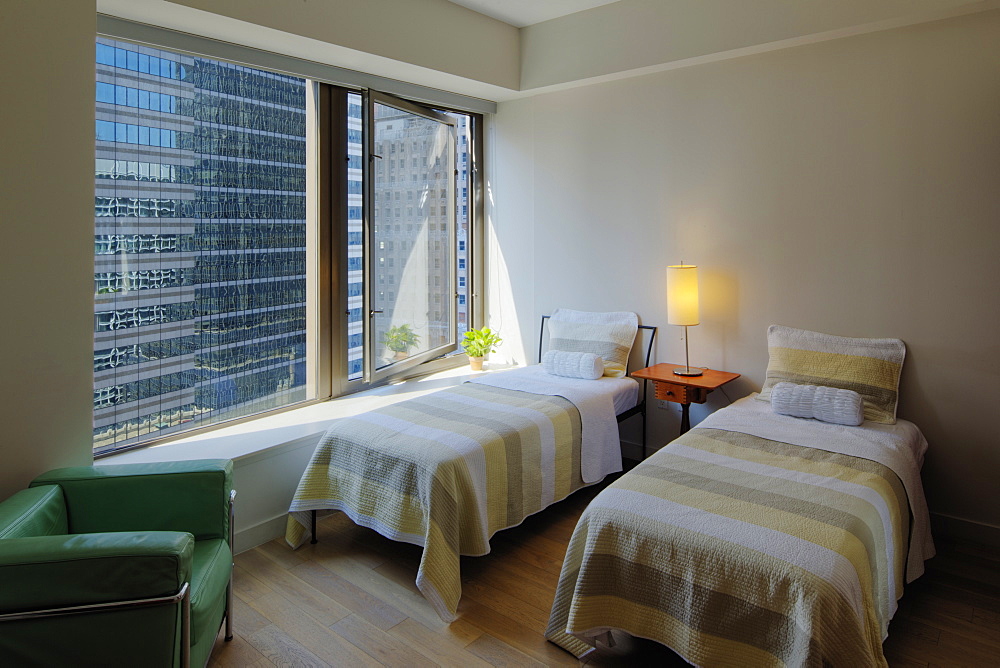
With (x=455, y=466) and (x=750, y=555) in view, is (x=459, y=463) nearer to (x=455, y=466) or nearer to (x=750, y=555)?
(x=455, y=466)

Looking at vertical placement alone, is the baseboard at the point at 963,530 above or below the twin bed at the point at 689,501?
below

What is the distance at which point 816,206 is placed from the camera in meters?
3.34

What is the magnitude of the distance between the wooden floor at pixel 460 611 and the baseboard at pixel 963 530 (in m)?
0.09

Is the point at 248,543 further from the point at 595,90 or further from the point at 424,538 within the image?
the point at 595,90

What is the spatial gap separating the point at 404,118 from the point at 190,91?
4.49ft

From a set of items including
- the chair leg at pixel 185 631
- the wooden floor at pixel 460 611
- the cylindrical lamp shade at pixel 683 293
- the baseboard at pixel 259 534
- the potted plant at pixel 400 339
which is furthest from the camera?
the potted plant at pixel 400 339

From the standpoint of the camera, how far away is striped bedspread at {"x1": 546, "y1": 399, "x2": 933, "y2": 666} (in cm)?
176

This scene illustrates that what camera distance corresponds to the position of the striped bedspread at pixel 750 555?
5.77ft

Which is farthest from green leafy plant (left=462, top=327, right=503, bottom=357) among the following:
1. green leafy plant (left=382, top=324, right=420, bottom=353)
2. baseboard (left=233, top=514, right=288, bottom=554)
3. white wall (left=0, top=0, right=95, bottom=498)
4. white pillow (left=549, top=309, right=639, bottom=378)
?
white wall (left=0, top=0, right=95, bottom=498)

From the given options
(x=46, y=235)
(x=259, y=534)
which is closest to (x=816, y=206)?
(x=259, y=534)

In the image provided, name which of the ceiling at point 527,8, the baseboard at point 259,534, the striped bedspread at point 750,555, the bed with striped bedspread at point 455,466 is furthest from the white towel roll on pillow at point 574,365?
the ceiling at point 527,8

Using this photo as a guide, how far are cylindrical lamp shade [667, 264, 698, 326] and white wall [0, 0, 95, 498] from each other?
2.78 meters

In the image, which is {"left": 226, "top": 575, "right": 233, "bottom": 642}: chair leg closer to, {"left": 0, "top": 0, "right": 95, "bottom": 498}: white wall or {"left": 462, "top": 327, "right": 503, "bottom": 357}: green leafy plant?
{"left": 0, "top": 0, "right": 95, "bottom": 498}: white wall

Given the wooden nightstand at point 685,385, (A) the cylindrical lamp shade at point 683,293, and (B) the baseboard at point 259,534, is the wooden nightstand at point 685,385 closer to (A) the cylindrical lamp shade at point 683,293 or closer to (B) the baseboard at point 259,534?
(A) the cylindrical lamp shade at point 683,293
